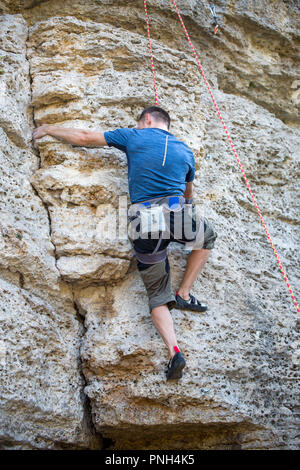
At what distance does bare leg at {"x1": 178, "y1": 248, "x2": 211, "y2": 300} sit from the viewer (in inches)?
136

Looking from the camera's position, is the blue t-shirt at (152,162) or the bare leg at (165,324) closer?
the bare leg at (165,324)

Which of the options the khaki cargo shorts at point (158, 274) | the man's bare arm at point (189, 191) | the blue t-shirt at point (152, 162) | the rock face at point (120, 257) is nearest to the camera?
the rock face at point (120, 257)

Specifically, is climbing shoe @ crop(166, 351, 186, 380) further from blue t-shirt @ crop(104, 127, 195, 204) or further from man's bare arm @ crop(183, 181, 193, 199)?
man's bare arm @ crop(183, 181, 193, 199)

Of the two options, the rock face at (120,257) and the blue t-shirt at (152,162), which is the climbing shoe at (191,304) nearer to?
the rock face at (120,257)

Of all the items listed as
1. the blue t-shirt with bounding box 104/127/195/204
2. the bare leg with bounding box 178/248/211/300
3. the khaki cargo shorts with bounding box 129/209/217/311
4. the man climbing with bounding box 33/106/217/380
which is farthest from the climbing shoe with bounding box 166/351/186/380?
the blue t-shirt with bounding box 104/127/195/204

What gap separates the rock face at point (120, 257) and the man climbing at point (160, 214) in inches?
6.9

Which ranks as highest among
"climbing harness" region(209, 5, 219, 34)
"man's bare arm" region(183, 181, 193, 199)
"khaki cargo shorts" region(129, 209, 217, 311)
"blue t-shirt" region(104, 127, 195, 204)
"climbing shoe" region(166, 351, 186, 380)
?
"climbing harness" region(209, 5, 219, 34)

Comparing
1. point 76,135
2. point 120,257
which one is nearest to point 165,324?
point 120,257

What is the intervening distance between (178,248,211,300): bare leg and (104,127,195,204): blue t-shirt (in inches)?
20.8

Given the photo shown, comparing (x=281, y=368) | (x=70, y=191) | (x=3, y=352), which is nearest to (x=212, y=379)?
(x=281, y=368)

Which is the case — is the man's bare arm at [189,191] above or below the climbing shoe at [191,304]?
above

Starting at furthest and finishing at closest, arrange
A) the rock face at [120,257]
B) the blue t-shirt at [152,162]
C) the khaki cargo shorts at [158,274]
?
the blue t-shirt at [152,162]
the khaki cargo shorts at [158,274]
the rock face at [120,257]

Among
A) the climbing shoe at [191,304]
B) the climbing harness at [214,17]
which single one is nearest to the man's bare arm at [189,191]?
the climbing shoe at [191,304]

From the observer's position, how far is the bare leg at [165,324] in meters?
3.11
